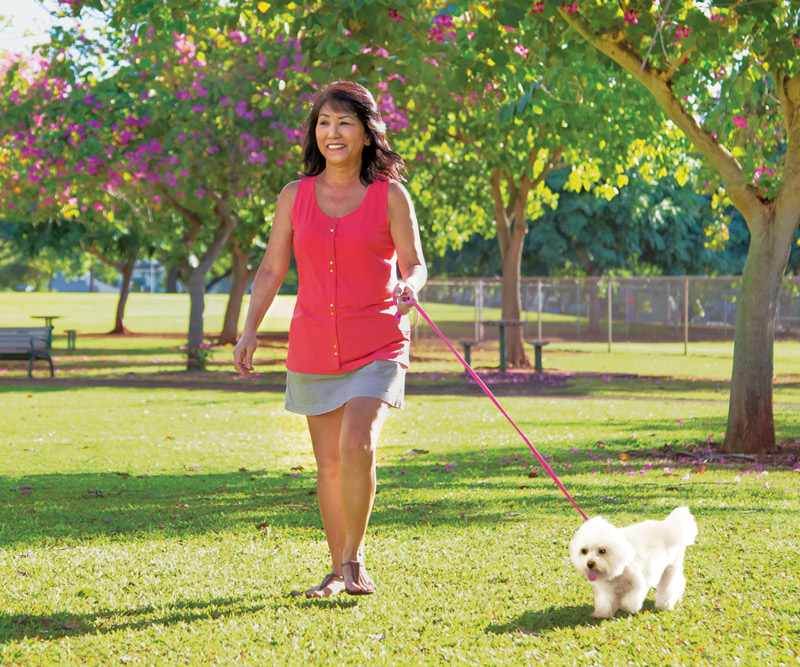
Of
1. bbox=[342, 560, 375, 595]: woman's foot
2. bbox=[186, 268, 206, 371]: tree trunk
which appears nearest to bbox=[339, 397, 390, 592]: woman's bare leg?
bbox=[342, 560, 375, 595]: woman's foot

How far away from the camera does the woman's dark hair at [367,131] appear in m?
4.28

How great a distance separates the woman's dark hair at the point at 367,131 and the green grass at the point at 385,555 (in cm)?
178

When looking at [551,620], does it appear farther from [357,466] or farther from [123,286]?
[123,286]

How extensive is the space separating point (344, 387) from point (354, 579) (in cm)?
80

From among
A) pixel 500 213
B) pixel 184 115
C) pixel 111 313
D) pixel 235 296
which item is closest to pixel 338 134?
pixel 184 115

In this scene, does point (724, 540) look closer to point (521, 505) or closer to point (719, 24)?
point (521, 505)

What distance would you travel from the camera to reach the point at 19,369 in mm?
21734

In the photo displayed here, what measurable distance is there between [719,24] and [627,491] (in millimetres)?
3623

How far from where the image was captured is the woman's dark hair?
428 centimetres

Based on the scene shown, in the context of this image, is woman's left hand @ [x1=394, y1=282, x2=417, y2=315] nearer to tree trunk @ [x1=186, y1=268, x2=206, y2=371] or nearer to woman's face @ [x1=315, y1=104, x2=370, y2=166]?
woman's face @ [x1=315, y1=104, x2=370, y2=166]

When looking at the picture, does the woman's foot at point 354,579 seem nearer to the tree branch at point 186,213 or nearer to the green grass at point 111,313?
the tree branch at point 186,213

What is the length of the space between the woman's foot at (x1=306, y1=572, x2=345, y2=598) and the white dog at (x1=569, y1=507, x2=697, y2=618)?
1.06m

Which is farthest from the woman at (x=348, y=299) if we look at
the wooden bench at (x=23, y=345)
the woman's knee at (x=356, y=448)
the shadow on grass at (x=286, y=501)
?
the wooden bench at (x=23, y=345)

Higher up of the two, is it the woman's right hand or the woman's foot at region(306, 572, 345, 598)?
the woman's right hand
